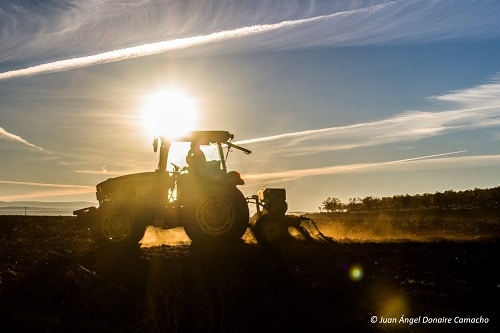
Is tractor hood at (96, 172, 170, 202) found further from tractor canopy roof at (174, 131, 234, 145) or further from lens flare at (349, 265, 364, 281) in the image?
lens flare at (349, 265, 364, 281)

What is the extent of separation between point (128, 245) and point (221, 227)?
242 centimetres

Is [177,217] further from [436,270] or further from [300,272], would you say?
[436,270]

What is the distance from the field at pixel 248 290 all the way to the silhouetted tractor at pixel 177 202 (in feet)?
1.79

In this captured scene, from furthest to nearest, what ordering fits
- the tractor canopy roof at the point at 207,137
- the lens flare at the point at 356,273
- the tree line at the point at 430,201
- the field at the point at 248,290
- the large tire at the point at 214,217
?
the tree line at the point at 430,201 < the tractor canopy roof at the point at 207,137 < the large tire at the point at 214,217 < the lens flare at the point at 356,273 < the field at the point at 248,290

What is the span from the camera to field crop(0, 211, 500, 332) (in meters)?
5.18

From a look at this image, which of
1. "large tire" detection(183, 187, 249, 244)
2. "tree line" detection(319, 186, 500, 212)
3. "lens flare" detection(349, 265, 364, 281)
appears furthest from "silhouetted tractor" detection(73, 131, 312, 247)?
"tree line" detection(319, 186, 500, 212)

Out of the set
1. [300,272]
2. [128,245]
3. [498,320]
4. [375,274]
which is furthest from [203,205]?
[498,320]

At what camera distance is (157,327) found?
4742mm

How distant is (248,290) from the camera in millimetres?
6660

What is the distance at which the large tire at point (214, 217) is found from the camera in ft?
32.4


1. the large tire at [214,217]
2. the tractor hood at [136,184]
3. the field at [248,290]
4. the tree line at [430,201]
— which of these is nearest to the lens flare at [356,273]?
the field at [248,290]

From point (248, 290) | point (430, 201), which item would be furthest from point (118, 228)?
point (430, 201)

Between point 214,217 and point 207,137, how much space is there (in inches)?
102

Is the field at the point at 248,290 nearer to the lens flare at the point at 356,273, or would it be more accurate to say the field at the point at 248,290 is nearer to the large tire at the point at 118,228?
the lens flare at the point at 356,273
